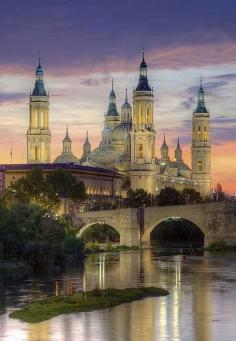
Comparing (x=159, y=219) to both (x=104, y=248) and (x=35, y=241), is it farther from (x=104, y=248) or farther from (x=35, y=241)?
(x=35, y=241)

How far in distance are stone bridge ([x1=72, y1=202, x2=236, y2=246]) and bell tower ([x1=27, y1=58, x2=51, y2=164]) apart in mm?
69720

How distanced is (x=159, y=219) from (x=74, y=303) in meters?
63.6

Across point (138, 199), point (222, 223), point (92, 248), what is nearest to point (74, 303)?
point (92, 248)

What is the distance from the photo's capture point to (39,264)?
3002 inches

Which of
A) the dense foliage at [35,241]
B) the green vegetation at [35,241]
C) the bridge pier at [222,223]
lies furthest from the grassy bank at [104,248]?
the green vegetation at [35,241]

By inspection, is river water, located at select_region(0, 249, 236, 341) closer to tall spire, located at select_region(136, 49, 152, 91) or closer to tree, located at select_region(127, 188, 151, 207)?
tree, located at select_region(127, 188, 151, 207)

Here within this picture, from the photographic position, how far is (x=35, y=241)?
7756 cm

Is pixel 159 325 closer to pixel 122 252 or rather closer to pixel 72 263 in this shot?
pixel 72 263

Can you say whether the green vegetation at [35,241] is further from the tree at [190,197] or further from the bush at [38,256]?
the tree at [190,197]

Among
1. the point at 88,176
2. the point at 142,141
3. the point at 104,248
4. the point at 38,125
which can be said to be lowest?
the point at 104,248

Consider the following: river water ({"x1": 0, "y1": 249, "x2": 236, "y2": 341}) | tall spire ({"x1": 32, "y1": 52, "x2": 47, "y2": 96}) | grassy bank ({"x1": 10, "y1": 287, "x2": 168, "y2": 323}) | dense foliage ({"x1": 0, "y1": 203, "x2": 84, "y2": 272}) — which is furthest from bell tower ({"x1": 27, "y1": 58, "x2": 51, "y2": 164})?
grassy bank ({"x1": 10, "y1": 287, "x2": 168, "y2": 323})

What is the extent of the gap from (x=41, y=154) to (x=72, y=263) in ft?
345

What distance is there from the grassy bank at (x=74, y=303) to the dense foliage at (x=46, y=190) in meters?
67.7

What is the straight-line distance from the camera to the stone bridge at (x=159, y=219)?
109000 millimetres
